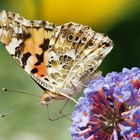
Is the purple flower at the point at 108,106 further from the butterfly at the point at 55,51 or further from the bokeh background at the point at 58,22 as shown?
the bokeh background at the point at 58,22

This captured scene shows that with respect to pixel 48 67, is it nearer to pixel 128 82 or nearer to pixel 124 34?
pixel 128 82

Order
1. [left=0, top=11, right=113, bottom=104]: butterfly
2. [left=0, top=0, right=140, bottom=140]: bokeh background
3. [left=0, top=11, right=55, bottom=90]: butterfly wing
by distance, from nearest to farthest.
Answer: [left=0, top=11, right=113, bottom=104]: butterfly
[left=0, top=11, right=55, bottom=90]: butterfly wing
[left=0, top=0, right=140, bottom=140]: bokeh background

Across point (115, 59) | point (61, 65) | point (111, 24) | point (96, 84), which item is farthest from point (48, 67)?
point (111, 24)

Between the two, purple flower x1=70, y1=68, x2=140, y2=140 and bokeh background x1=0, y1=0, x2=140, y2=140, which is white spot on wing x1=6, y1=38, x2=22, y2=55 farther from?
bokeh background x1=0, y1=0, x2=140, y2=140

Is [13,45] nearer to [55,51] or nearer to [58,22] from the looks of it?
[55,51]

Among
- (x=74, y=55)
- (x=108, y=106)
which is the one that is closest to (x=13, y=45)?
(x=74, y=55)

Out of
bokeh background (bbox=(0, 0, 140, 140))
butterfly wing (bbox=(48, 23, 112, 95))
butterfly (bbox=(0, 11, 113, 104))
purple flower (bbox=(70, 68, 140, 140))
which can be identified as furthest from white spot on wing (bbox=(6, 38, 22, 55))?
→ bokeh background (bbox=(0, 0, 140, 140))

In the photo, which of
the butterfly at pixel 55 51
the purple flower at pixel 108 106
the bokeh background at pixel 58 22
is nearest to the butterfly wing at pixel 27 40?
the butterfly at pixel 55 51

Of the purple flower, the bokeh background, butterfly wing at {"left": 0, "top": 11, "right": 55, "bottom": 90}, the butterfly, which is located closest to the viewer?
the purple flower
